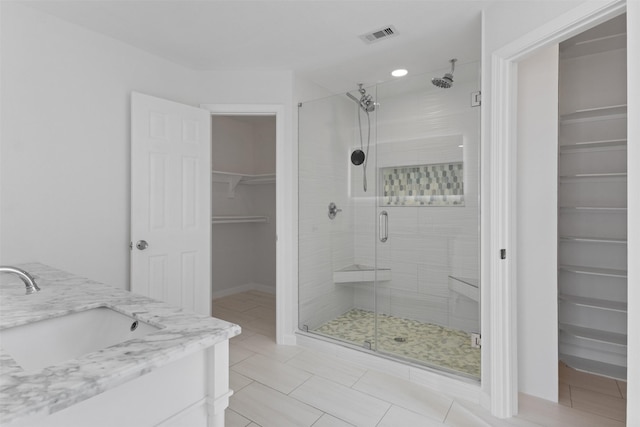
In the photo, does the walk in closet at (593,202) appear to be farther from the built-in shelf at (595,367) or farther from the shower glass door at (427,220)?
the shower glass door at (427,220)

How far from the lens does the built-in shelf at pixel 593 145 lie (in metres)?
2.34

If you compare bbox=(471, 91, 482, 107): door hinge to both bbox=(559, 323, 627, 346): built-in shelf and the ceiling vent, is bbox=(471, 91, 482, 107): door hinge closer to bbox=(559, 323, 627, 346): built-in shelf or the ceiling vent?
the ceiling vent

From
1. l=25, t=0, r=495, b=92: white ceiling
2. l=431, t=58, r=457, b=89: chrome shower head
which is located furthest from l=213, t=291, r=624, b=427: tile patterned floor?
l=25, t=0, r=495, b=92: white ceiling

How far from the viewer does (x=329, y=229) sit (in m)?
3.28

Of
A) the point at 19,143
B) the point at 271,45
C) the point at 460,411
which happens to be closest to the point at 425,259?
the point at 460,411

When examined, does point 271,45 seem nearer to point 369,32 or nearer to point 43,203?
point 369,32

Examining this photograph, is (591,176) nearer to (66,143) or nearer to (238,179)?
(66,143)

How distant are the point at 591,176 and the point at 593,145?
0.24m

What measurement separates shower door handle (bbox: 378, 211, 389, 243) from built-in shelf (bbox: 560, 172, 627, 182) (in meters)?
1.37

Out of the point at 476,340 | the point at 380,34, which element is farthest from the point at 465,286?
the point at 380,34

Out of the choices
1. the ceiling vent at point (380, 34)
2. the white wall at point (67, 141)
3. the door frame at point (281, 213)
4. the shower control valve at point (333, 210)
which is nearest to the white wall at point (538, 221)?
the ceiling vent at point (380, 34)

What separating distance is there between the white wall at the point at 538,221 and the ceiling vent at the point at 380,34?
2.84 ft

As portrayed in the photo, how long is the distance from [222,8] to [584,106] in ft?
9.14

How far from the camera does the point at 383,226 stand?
310cm
